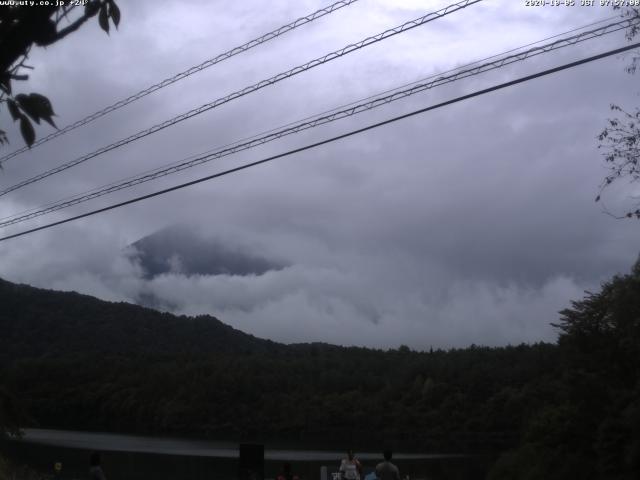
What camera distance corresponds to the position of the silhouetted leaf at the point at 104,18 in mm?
4223

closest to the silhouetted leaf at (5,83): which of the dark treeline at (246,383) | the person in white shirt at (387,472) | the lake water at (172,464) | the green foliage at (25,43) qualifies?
the green foliage at (25,43)

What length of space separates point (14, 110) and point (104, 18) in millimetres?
682

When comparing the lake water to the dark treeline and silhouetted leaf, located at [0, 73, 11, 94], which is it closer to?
the dark treeline

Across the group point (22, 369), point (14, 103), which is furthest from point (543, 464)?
point (22, 369)

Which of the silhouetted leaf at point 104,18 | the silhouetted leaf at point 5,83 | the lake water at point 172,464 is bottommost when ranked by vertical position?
the lake water at point 172,464

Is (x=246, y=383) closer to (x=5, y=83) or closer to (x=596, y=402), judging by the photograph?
(x=596, y=402)

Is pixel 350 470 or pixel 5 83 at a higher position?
pixel 5 83

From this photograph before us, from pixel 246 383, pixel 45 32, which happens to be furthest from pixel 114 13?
pixel 246 383

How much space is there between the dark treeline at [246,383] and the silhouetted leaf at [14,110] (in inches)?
1901

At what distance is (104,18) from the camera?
4238 mm

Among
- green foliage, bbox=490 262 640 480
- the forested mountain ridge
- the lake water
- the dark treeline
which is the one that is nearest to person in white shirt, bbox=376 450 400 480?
green foliage, bbox=490 262 640 480

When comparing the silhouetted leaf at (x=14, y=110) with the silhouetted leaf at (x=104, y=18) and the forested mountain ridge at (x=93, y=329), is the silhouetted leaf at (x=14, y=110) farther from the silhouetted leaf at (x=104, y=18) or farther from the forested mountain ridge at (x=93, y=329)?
the forested mountain ridge at (x=93, y=329)

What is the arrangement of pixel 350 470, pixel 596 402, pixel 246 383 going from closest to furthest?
pixel 350 470
pixel 596 402
pixel 246 383

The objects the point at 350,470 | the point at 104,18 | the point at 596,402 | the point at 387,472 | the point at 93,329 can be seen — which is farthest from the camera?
the point at 93,329
